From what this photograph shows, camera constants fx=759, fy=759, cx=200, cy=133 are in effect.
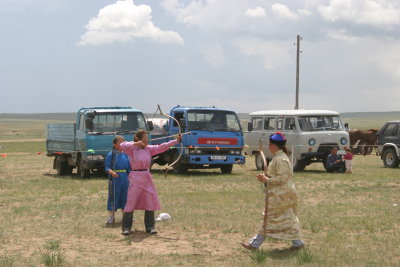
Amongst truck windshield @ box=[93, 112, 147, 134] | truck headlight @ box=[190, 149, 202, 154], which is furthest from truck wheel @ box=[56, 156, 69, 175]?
truck headlight @ box=[190, 149, 202, 154]

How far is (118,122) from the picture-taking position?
22719 mm

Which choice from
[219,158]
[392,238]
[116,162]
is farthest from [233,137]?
[392,238]

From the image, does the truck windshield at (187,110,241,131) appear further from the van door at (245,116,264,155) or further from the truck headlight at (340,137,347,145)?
the truck headlight at (340,137,347,145)

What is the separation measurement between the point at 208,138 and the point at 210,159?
650mm

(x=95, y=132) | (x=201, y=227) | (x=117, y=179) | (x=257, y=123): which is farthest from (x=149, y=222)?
(x=257, y=123)

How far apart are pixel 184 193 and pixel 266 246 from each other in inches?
301

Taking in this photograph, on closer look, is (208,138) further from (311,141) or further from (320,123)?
(320,123)

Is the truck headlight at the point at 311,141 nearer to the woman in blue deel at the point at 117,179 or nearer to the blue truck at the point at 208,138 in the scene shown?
the blue truck at the point at 208,138

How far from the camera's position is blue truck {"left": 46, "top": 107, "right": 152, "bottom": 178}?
2200 cm

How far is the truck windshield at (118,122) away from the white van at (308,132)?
405cm

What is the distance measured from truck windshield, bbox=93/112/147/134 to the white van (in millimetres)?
4049

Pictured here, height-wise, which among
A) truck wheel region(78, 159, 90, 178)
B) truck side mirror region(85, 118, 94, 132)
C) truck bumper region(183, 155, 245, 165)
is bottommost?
truck wheel region(78, 159, 90, 178)

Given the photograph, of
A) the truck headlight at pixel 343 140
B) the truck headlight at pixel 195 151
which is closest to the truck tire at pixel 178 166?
the truck headlight at pixel 195 151

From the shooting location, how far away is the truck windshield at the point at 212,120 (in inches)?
923
